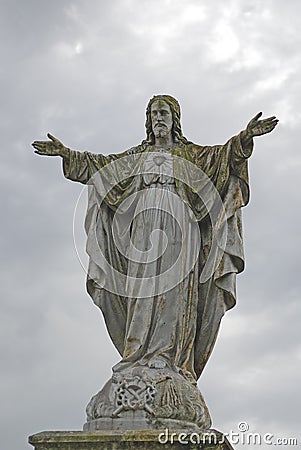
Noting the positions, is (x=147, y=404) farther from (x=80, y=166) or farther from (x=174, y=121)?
(x=174, y=121)

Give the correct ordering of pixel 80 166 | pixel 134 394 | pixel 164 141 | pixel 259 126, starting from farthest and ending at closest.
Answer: pixel 164 141
pixel 80 166
pixel 259 126
pixel 134 394

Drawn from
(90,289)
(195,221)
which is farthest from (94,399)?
(195,221)

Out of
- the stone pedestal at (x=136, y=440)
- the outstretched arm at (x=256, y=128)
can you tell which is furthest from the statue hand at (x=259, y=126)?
the stone pedestal at (x=136, y=440)

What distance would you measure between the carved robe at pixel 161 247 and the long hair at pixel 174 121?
102mm

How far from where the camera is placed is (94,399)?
10.3 metres

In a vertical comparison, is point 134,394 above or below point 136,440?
above

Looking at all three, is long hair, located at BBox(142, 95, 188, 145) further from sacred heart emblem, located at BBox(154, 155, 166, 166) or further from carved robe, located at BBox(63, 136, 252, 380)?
sacred heart emblem, located at BBox(154, 155, 166, 166)

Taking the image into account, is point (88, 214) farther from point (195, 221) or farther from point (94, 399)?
point (94, 399)

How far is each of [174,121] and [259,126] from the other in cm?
155

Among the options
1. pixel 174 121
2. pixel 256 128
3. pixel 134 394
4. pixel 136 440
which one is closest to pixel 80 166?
pixel 174 121

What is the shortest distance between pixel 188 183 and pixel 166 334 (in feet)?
7.10

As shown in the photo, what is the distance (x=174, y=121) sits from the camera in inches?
482

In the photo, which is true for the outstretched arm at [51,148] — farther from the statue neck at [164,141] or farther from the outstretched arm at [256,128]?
the outstretched arm at [256,128]

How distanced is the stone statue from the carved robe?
0.01 meters
